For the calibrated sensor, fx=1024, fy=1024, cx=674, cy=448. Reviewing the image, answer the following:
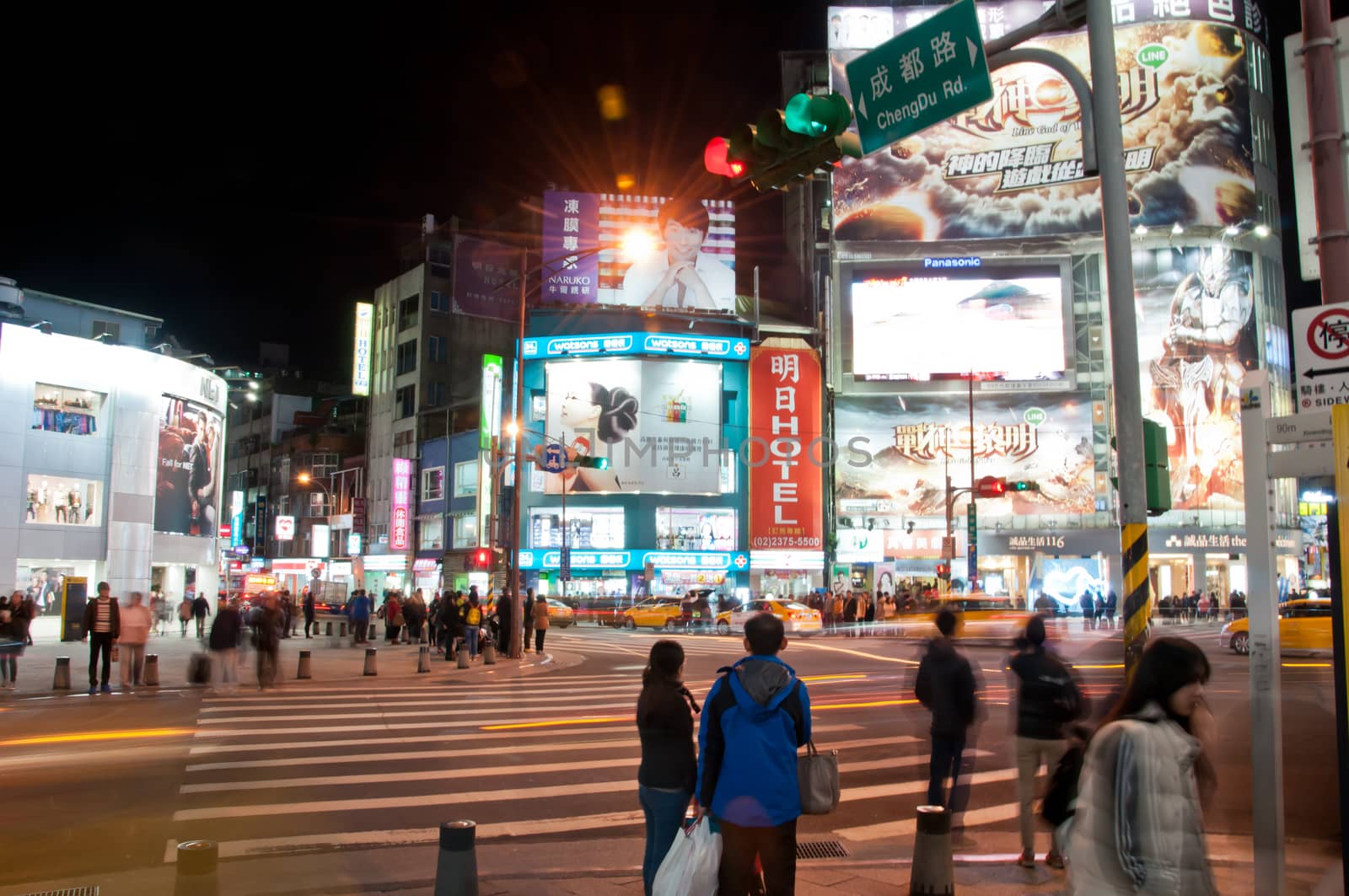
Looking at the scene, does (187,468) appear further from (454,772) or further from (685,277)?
(454,772)

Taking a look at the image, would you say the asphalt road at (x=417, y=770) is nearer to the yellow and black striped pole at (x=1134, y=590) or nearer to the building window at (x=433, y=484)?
the yellow and black striped pole at (x=1134, y=590)

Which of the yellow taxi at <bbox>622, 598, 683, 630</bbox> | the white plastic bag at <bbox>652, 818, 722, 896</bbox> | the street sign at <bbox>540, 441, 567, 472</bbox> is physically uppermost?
the street sign at <bbox>540, 441, 567, 472</bbox>

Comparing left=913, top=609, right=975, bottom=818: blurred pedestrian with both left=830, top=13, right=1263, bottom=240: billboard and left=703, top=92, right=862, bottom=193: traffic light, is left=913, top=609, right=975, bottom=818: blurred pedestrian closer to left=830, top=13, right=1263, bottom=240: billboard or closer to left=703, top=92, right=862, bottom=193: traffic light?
left=703, top=92, right=862, bottom=193: traffic light

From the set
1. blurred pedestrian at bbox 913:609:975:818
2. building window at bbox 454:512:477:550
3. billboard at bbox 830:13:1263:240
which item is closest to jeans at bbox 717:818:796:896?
blurred pedestrian at bbox 913:609:975:818

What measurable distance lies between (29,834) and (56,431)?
29.0m

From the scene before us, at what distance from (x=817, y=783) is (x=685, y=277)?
58.5m

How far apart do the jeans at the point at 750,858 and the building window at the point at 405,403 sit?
67444 millimetres

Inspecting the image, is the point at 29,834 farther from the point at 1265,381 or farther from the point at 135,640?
the point at 135,640

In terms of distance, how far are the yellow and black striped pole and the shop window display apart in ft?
113

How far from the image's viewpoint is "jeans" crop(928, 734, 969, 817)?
26.4 feet

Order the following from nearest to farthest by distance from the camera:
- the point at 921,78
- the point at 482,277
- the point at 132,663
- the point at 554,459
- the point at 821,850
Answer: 1. the point at 921,78
2. the point at 821,850
3. the point at 132,663
4. the point at 554,459
5. the point at 482,277

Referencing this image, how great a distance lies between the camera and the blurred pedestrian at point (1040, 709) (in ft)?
24.8

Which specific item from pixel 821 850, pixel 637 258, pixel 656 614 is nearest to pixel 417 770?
pixel 821 850

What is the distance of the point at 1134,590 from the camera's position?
6957mm
